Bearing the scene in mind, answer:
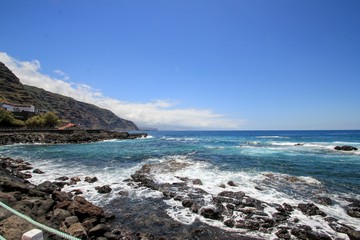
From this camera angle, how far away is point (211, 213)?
1039cm

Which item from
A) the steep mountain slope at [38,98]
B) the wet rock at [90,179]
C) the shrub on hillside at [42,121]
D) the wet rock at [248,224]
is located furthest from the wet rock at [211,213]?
the steep mountain slope at [38,98]

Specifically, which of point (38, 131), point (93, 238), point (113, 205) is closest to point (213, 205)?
point (113, 205)

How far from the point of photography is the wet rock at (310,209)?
35.2 feet

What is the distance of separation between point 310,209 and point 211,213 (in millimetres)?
5501

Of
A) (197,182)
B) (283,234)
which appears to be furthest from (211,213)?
(197,182)

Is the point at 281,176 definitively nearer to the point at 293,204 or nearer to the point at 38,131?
the point at 293,204

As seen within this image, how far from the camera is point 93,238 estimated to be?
8000 millimetres

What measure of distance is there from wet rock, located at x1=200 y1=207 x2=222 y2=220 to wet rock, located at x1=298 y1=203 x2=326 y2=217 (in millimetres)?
4653

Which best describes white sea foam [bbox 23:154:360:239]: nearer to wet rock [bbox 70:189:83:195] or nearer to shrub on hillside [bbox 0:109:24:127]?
wet rock [bbox 70:189:83:195]

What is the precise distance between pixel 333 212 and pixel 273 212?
131 inches

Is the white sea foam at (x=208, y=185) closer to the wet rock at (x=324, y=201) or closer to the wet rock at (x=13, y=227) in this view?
the wet rock at (x=324, y=201)

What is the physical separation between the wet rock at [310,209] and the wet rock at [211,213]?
4653mm

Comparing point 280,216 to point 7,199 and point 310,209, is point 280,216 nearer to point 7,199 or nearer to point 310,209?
point 310,209

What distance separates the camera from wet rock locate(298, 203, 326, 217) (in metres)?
10.7
